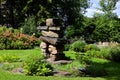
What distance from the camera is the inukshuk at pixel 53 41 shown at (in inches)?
696

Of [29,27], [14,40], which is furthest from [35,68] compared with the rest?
[29,27]

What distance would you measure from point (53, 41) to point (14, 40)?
1185cm

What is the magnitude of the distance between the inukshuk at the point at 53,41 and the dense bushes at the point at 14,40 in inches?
381

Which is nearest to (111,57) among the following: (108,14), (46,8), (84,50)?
(84,50)

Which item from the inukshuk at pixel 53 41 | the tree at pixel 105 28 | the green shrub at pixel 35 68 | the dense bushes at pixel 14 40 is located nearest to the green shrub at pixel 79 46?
the dense bushes at pixel 14 40

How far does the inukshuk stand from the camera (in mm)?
17672

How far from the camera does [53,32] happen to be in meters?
18.2

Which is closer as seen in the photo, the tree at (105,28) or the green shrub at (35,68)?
the green shrub at (35,68)

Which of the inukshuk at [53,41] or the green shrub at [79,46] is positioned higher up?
the inukshuk at [53,41]

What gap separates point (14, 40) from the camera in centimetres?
2877

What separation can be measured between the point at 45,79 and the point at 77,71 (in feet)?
8.24

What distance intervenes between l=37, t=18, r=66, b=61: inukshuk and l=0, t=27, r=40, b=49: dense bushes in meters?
9.68

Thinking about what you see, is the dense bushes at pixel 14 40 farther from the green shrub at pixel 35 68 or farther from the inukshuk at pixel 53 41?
the green shrub at pixel 35 68

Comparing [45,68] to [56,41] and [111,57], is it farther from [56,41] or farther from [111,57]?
[111,57]
